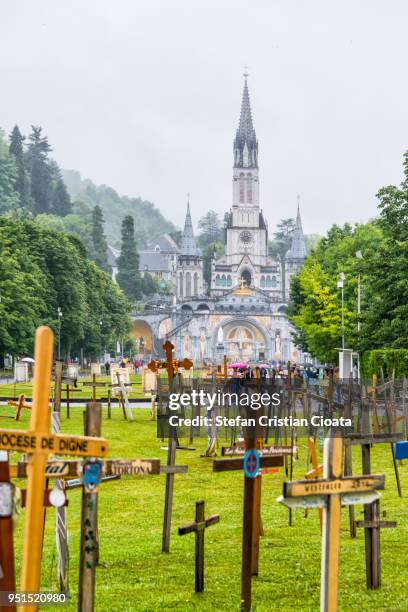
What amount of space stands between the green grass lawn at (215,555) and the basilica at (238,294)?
12535 cm

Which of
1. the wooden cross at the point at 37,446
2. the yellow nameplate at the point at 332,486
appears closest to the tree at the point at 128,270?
the yellow nameplate at the point at 332,486

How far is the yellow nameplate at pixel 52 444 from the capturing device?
7.43m

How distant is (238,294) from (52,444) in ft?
526

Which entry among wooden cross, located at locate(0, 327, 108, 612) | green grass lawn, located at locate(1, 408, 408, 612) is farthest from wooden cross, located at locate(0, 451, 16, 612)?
green grass lawn, located at locate(1, 408, 408, 612)

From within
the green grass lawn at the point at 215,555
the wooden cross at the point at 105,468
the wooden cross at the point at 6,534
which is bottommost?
the green grass lawn at the point at 215,555

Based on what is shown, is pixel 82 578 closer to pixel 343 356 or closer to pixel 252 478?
pixel 252 478

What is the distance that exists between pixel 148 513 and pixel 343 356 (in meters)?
27.8

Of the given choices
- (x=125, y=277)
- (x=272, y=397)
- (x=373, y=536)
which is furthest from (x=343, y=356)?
(x=125, y=277)

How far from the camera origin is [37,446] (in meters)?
7.43

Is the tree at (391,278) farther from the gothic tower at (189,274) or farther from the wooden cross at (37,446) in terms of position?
the gothic tower at (189,274)

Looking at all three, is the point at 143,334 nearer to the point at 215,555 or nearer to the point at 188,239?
the point at 188,239

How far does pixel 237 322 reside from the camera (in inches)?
6496

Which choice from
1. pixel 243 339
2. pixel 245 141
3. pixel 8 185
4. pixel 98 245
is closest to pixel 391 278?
pixel 243 339

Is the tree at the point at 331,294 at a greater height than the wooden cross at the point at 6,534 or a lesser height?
greater
